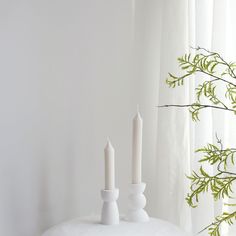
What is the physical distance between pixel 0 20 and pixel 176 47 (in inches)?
20.5

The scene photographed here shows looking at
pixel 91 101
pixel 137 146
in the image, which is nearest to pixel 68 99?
pixel 91 101

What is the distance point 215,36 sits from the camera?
1.30m

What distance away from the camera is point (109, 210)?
1.23 meters

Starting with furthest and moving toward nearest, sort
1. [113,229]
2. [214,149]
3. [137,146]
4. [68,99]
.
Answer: [68,99] → [137,146] → [113,229] → [214,149]

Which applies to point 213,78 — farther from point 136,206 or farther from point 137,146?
point 136,206

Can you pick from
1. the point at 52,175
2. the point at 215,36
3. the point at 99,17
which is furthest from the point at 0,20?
the point at 215,36

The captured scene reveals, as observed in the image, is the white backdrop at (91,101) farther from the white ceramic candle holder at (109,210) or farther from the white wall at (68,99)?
the white ceramic candle holder at (109,210)

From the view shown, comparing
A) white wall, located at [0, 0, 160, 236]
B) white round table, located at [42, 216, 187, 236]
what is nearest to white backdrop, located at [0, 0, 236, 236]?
white wall, located at [0, 0, 160, 236]

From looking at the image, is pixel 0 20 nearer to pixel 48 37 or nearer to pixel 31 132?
pixel 48 37

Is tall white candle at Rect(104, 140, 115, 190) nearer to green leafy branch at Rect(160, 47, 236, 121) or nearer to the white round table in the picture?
the white round table

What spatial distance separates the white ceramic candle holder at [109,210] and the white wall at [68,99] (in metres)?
0.23

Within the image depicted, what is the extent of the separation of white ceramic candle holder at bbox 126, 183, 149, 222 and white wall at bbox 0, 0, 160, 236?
0.23m

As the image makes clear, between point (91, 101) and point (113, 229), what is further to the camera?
point (91, 101)

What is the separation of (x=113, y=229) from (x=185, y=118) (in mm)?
427
